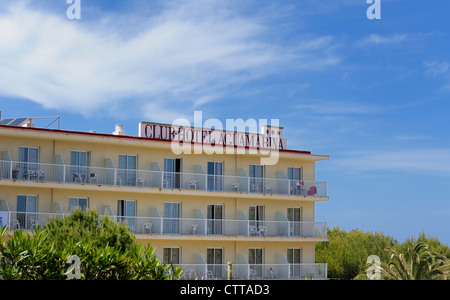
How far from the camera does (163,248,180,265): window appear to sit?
44031 mm

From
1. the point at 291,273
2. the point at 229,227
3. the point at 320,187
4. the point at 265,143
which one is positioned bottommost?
the point at 291,273

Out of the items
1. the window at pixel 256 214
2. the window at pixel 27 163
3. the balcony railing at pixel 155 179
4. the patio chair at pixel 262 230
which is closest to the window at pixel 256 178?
the balcony railing at pixel 155 179

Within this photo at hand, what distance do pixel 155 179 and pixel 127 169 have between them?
212cm

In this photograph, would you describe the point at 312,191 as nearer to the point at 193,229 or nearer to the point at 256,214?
the point at 256,214

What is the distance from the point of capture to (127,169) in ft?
143

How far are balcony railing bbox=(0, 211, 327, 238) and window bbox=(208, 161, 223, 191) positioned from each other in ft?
8.01

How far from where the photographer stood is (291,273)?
47812 mm

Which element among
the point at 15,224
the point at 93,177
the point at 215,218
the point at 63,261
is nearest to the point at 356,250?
the point at 215,218

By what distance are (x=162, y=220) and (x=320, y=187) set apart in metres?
13.6

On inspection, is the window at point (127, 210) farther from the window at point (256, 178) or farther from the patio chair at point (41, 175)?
the window at point (256, 178)

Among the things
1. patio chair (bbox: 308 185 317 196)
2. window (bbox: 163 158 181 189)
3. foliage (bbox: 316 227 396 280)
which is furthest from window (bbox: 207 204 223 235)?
foliage (bbox: 316 227 396 280)
